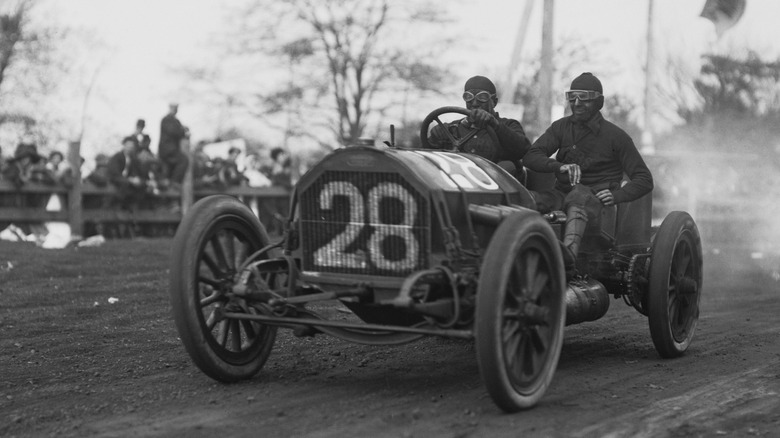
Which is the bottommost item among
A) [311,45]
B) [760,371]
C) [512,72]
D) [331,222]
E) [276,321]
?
[760,371]

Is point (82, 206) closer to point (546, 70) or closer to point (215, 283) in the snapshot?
point (546, 70)

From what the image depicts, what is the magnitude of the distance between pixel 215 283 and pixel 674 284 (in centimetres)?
340

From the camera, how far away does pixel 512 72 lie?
1966cm

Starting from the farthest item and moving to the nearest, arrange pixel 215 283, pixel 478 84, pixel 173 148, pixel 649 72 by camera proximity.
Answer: pixel 649 72 < pixel 173 148 < pixel 478 84 < pixel 215 283

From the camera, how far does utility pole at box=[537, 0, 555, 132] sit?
→ 1759 centimetres

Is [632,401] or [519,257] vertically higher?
[519,257]

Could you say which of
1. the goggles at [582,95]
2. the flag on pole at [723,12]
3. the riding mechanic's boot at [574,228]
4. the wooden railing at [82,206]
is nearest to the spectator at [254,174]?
the wooden railing at [82,206]

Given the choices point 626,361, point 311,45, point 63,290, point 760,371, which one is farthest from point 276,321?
point 311,45

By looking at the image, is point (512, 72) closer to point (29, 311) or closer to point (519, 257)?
point (29, 311)

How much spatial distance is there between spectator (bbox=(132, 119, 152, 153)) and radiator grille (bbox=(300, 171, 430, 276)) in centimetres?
1238

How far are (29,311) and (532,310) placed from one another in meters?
5.68

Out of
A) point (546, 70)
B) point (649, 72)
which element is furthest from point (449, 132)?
point (649, 72)

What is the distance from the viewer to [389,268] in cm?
611

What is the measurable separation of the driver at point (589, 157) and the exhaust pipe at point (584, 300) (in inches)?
22.1
